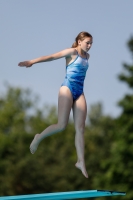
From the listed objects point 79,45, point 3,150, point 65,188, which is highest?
point 79,45

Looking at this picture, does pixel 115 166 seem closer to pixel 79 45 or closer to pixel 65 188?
pixel 65 188

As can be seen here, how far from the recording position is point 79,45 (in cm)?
795

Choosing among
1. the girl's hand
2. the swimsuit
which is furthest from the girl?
Result: the girl's hand

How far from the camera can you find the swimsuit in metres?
7.83

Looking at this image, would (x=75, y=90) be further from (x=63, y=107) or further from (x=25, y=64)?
(x=25, y=64)

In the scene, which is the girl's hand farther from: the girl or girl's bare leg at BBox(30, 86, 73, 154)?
girl's bare leg at BBox(30, 86, 73, 154)

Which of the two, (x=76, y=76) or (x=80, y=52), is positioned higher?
(x=80, y=52)

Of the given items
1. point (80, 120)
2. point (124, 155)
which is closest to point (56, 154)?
point (124, 155)

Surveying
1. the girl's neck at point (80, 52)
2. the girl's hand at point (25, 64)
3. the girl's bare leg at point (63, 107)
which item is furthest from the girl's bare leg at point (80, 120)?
the girl's hand at point (25, 64)

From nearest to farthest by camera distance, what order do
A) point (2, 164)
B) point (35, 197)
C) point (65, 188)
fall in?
1. point (35, 197)
2. point (2, 164)
3. point (65, 188)

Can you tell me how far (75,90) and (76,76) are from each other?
181 mm

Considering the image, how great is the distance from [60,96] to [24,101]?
32246 mm

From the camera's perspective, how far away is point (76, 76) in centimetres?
787

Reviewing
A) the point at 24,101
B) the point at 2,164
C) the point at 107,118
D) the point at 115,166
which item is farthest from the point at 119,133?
the point at 107,118
